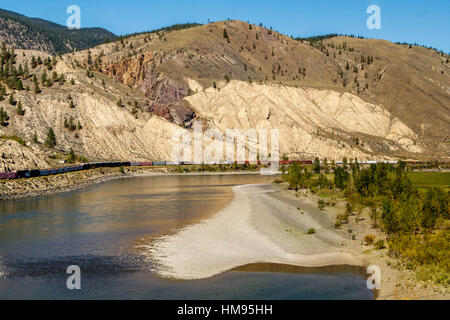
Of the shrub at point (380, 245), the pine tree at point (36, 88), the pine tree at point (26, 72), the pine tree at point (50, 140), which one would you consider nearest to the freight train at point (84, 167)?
→ the pine tree at point (50, 140)

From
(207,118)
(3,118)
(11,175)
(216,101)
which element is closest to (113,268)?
(11,175)

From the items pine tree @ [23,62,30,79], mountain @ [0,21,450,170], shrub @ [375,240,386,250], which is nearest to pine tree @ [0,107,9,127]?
mountain @ [0,21,450,170]

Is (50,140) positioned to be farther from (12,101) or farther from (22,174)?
(22,174)

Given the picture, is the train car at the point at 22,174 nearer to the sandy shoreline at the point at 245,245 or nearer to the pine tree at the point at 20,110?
the sandy shoreline at the point at 245,245

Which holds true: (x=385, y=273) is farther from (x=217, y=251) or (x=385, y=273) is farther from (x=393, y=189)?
(x=393, y=189)

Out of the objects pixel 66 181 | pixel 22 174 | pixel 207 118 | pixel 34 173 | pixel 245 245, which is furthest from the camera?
pixel 207 118

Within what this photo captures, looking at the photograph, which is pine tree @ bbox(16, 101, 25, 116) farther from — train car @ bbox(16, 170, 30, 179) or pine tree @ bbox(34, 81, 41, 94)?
train car @ bbox(16, 170, 30, 179)
